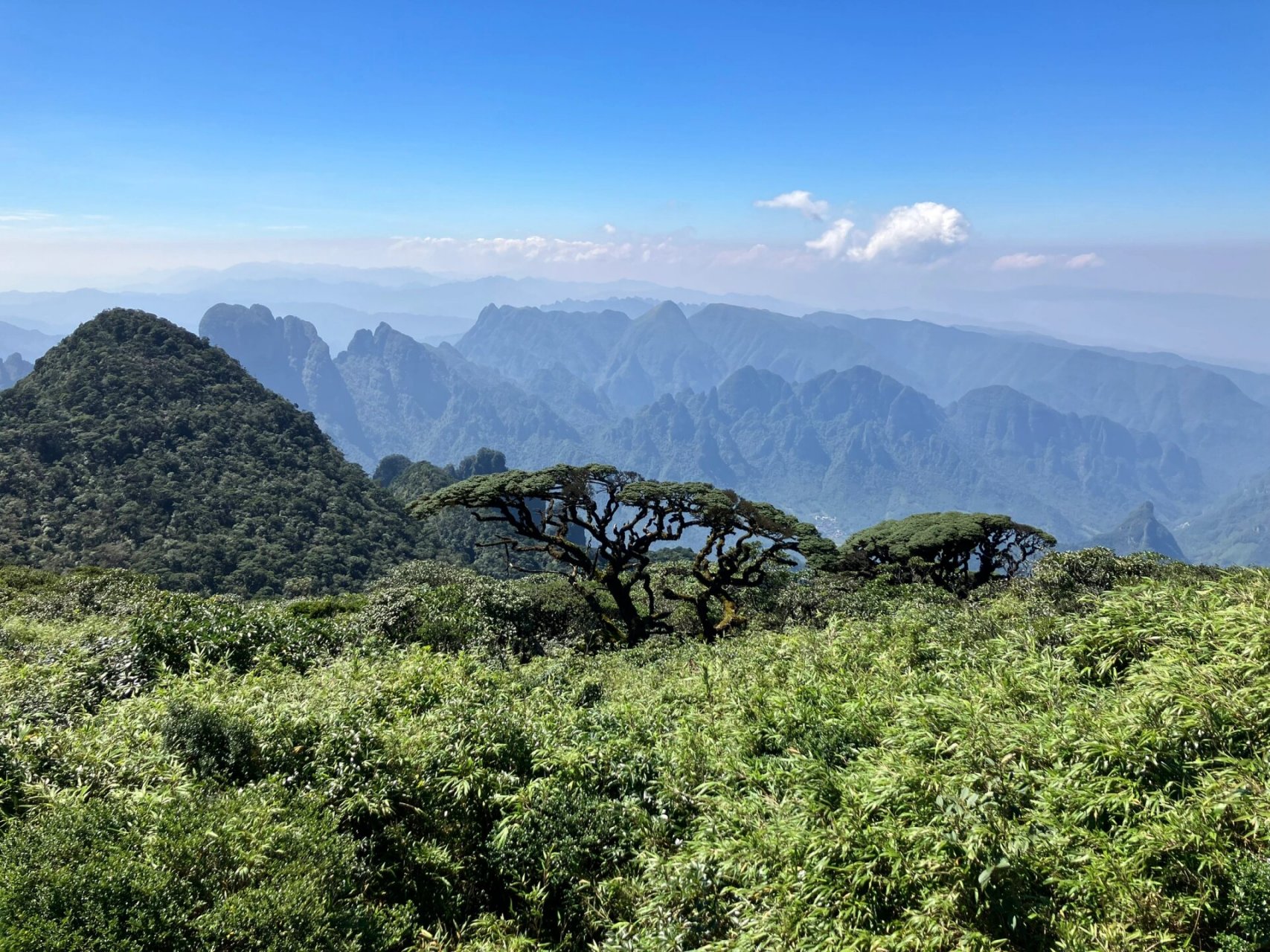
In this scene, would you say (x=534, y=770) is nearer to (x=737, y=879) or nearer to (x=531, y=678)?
(x=737, y=879)

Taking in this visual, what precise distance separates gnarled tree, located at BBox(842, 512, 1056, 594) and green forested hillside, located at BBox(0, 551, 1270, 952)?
52.8ft

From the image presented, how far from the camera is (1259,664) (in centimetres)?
635

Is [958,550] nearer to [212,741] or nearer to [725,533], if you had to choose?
[725,533]

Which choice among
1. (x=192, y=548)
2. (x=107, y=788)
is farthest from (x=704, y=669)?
(x=192, y=548)

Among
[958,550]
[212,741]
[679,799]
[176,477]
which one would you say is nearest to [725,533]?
[958,550]

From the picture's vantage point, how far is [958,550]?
2794cm

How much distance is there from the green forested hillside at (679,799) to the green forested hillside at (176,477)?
3829 centimetres

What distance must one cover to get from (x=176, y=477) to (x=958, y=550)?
56773 millimetres

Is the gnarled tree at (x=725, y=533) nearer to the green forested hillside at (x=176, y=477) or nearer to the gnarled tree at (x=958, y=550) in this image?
the gnarled tree at (x=958, y=550)

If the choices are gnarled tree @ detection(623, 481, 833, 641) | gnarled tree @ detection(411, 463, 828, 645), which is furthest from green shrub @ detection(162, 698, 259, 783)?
gnarled tree @ detection(623, 481, 833, 641)

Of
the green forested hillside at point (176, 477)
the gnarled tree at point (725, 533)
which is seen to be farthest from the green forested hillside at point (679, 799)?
the green forested hillside at point (176, 477)

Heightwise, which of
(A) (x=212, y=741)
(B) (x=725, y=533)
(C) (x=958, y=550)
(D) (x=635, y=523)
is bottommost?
(C) (x=958, y=550)

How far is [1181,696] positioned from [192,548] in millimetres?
54555

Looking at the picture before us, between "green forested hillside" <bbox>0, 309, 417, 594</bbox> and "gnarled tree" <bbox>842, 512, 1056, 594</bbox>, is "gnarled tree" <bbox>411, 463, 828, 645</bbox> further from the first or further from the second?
"green forested hillside" <bbox>0, 309, 417, 594</bbox>
